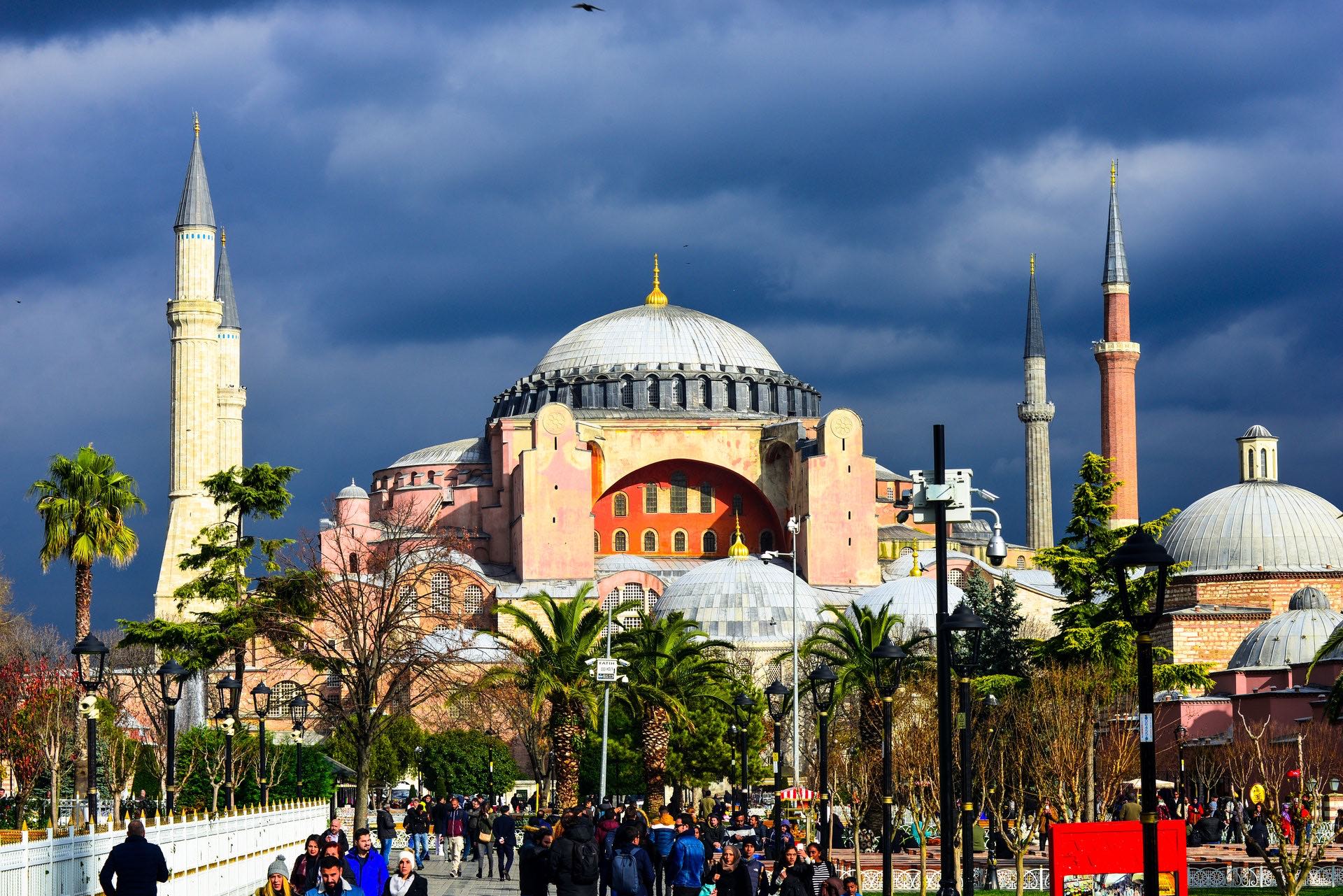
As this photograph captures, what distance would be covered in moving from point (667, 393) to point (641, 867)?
53.1 metres

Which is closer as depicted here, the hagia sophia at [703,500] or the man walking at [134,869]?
the man walking at [134,869]

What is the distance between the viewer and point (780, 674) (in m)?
51.7

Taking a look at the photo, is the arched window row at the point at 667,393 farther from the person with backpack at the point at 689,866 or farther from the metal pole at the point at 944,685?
the person with backpack at the point at 689,866

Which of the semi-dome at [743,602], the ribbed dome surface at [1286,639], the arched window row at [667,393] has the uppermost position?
the arched window row at [667,393]

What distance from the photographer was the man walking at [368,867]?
12.7 m

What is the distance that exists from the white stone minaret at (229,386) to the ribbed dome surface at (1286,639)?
1298 inches

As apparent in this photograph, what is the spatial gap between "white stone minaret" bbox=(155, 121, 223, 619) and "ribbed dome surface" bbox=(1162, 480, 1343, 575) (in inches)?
1130

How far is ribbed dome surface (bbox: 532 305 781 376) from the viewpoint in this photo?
7069 cm

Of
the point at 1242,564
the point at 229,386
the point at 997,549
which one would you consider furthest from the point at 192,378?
the point at 997,549

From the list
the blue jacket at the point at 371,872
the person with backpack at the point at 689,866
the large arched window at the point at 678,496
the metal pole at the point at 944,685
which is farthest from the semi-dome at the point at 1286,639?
the blue jacket at the point at 371,872

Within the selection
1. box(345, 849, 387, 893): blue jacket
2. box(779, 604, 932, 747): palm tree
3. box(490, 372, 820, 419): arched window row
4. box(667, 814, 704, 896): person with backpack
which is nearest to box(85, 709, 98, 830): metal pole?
box(667, 814, 704, 896): person with backpack

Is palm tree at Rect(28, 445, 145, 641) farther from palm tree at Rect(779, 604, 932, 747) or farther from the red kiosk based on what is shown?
the red kiosk

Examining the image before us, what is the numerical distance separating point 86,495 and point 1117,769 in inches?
765

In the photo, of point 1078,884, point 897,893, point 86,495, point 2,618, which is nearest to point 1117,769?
point 897,893
